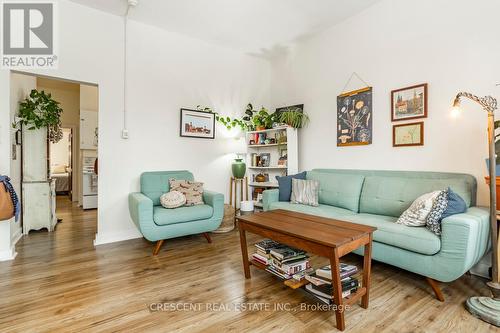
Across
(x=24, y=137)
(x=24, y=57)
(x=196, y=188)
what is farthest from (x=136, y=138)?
(x=24, y=137)

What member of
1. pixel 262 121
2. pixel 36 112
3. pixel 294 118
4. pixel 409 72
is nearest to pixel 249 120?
pixel 262 121

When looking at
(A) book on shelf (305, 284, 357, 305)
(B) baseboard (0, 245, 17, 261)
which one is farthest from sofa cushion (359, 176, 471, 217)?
(B) baseboard (0, 245, 17, 261)

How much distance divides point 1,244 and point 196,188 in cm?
202

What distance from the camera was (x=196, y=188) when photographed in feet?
10.8

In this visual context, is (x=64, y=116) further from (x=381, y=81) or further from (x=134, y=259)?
(x=381, y=81)

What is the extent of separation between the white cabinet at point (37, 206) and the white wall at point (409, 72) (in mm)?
3725

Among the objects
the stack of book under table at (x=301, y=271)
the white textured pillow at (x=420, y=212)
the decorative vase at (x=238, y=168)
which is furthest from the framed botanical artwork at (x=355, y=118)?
the stack of book under table at (x=301, y=271)

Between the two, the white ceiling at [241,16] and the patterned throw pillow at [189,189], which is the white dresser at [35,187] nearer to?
the patterned throw pillow at [189,189]

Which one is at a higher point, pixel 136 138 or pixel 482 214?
pixel 136 138

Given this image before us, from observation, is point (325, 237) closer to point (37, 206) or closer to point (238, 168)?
point (238, 168)

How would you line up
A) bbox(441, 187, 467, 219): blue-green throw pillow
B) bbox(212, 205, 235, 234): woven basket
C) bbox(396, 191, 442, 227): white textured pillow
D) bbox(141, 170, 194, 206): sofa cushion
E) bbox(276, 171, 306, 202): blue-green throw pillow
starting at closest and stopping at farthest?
1. bbox(441, 187, 467, 219): blue-green throw pillow
2. bbox(396, 191, 442, 227): white textured pillow
3. bbox(141, 170, 194, 206): sofa cushion
4. bbox(276, 171, 306, 202): blue-green throw pillow
5. bbox(212, 205, 235, 234): woven basket

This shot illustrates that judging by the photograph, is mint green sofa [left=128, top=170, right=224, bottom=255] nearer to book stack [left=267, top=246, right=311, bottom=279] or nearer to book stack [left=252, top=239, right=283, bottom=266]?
book stack [left=252, top=239, right=283, bottom=266]

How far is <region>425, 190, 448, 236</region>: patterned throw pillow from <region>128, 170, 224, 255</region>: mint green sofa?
2.11 meters

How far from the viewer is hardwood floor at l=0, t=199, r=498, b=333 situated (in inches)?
62.6
